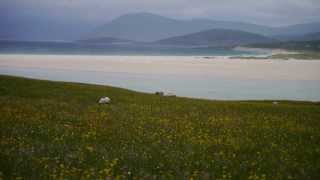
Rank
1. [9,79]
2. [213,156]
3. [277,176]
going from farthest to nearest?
[9,79] < [213,156] < [277,176]

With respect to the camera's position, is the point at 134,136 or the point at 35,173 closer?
the point at 35,173

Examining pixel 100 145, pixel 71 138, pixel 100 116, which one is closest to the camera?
pixel 100 145

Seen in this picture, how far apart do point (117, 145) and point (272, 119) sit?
12.7m

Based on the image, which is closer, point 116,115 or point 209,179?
point 209,179

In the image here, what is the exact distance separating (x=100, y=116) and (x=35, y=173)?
12.4m

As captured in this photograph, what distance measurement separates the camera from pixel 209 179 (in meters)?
11.9

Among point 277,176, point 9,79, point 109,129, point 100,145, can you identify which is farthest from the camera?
point 9,79

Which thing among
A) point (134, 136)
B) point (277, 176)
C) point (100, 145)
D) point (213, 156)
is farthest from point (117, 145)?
point (277, 176)

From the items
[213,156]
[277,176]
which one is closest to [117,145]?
[213,156]

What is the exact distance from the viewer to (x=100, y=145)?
1617 centimetres

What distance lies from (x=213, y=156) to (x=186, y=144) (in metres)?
1.86

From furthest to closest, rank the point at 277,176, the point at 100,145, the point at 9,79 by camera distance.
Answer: the point at 9,79 < the point at 100,145 < the point at 277,176

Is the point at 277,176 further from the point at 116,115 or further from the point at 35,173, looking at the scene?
the point at 116,115

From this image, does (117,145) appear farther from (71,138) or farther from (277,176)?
(277,176)
